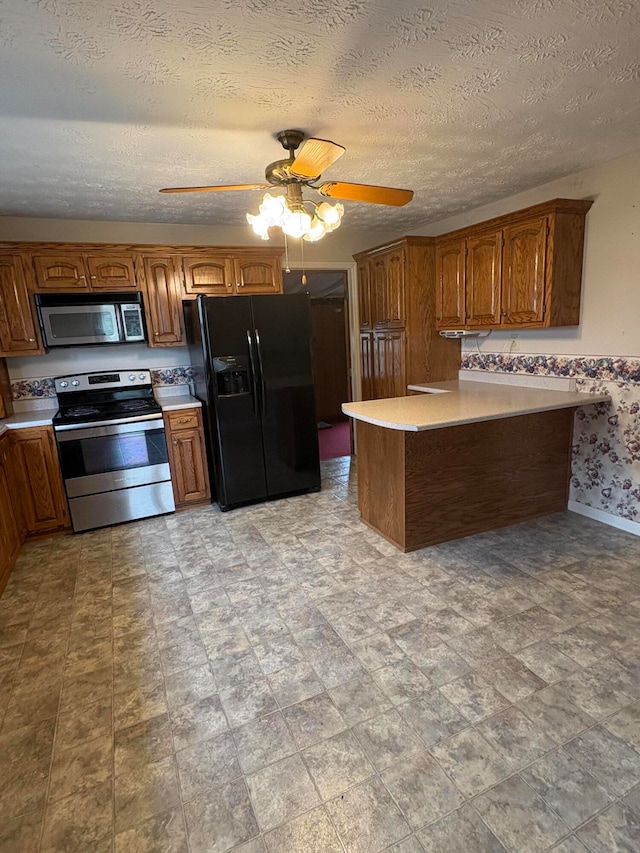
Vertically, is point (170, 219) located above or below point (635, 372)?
above

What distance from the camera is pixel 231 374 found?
353 cm

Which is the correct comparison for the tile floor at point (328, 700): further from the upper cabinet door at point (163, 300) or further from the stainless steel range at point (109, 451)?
the upper cabinet door at point (163, 300)

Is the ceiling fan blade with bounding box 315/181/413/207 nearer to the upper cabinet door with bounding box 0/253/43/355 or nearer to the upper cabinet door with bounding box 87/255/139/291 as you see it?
the upper cabinet door with bounding box 87/255/139/291

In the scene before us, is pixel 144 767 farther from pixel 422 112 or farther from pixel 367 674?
pixel 422 112

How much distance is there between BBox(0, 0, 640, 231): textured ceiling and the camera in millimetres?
1364

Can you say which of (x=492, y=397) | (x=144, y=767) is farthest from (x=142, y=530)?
(x=492, y=397)

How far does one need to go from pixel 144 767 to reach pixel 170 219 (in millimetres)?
3604

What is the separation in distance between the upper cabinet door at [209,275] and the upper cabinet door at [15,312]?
1152 millimetres

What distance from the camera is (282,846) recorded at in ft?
4.21

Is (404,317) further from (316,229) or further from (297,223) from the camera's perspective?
(297,223)

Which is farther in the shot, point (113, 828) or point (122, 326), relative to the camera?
point (122, 326)

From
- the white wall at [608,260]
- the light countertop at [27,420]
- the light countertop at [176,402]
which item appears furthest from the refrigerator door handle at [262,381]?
the white wall at [608,260]

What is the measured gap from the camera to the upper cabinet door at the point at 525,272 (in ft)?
9.86

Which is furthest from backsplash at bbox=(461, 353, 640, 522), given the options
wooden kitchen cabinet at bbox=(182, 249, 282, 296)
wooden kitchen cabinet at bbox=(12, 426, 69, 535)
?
wooden kitchen cabinet at bbox=(12, 426, 69, 535)
